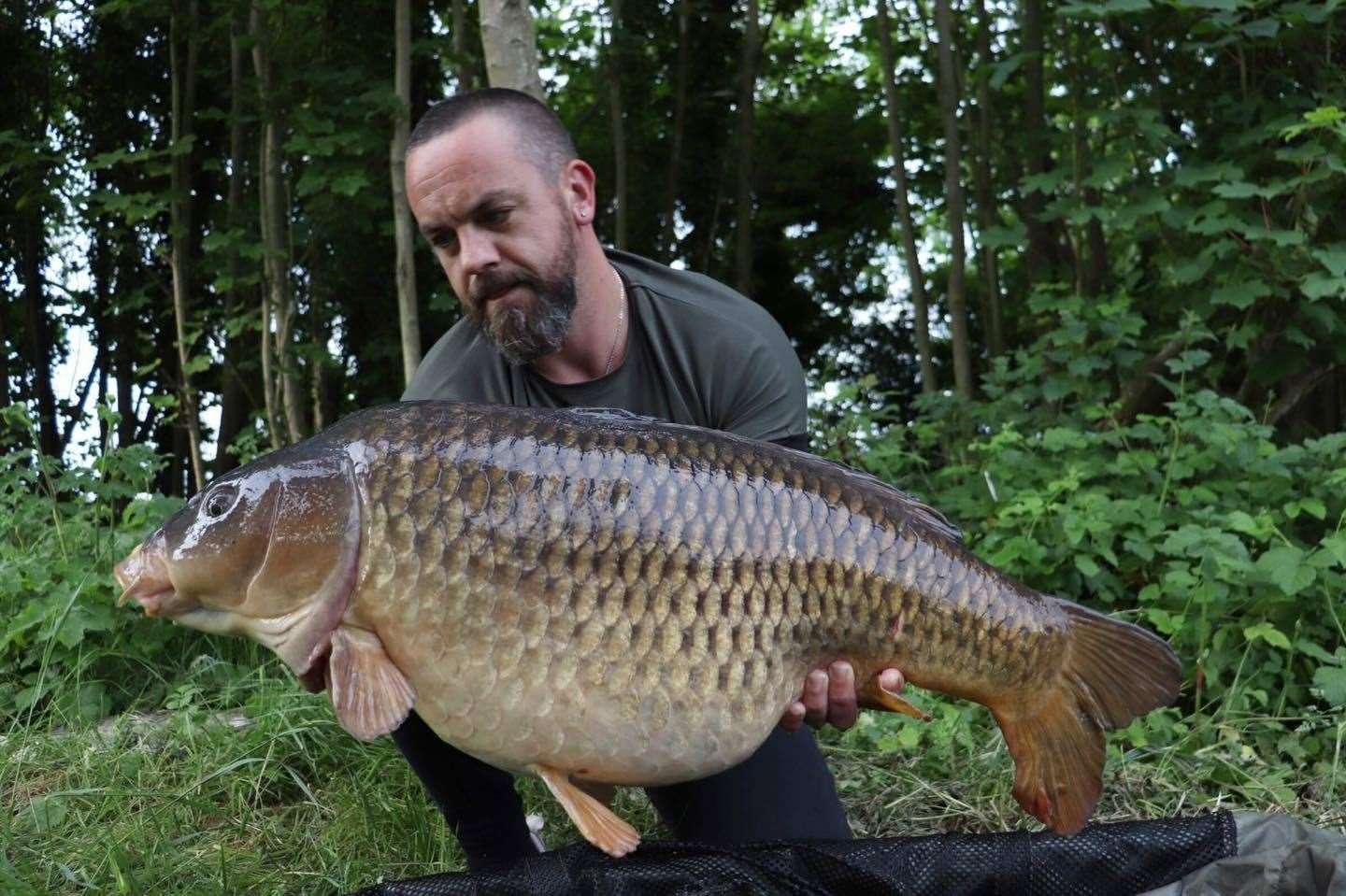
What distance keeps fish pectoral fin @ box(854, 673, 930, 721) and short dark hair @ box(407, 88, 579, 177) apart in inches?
31.0

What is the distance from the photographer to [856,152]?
7.88 meters

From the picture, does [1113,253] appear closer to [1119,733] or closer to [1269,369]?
[1269,369]

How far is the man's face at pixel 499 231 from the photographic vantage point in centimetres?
177

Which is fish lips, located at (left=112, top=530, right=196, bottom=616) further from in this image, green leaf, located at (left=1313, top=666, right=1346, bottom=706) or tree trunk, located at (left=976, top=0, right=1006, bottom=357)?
tree trunk, located at (left=976, top=0, right=1006, bottom=357)

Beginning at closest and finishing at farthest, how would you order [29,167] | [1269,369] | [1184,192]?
[1269,369], [1184,192], [29,167]

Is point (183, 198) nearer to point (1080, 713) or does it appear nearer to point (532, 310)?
point (532, 310)

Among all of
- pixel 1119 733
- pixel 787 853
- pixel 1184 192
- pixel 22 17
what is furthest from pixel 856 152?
pixel 787 853

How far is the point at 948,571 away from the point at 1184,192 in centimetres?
292

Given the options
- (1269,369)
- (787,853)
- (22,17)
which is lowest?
(787,853)

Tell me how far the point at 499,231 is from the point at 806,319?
21.8ft

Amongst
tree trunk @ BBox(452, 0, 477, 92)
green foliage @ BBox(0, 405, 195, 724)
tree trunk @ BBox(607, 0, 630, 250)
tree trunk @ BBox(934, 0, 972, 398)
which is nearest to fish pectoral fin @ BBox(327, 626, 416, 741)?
green foliage @ BBox(0, 405, 195, 724)

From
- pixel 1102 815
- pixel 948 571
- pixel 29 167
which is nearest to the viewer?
pixel 948 571

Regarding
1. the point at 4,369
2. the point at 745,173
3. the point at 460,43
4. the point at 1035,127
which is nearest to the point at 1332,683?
the point at 1035,127

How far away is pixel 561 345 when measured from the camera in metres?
1.88
